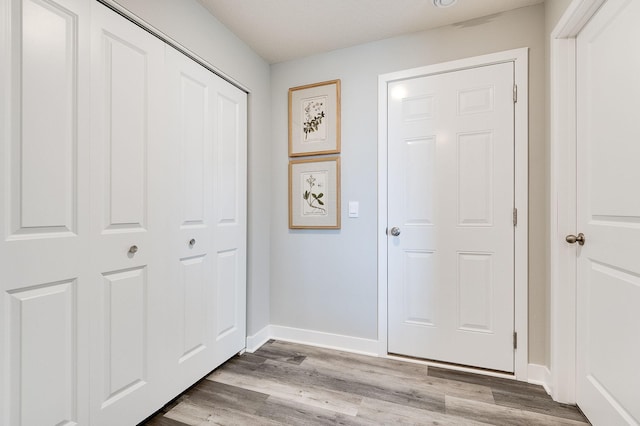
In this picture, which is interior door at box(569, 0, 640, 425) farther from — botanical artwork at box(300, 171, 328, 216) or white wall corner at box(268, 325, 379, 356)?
botanical artwork at box(300, 171, 328, 216)

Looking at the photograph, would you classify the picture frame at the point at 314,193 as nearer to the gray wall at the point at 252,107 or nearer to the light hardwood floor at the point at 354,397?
the gray wall at the point at 252,107

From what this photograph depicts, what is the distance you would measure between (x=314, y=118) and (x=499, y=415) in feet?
7.45

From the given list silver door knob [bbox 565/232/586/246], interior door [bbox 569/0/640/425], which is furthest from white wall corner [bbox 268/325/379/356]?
silver door knob [bbox 565/232/586/246]

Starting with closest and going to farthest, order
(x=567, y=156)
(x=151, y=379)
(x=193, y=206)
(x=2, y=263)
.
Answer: (x=2, y=263), (x=151, y=379), (x=567, y=156), (x=193, y=206)

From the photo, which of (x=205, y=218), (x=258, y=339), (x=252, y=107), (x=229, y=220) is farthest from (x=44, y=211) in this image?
(x=258, y=339)

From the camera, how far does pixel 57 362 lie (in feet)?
3.71

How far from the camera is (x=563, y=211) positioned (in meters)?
1.62

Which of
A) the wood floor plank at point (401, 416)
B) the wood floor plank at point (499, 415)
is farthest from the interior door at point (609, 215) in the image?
the wood floor plank at point (401, 416)

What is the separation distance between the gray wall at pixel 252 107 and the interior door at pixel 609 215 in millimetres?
2068

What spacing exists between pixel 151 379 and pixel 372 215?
1.69m

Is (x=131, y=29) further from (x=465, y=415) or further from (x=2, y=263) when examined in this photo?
(x=465, y=415)

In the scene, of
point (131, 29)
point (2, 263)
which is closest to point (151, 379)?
point (2, 263)

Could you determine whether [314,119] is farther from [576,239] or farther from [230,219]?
[576,239]

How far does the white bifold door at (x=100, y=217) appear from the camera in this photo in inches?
40.5
